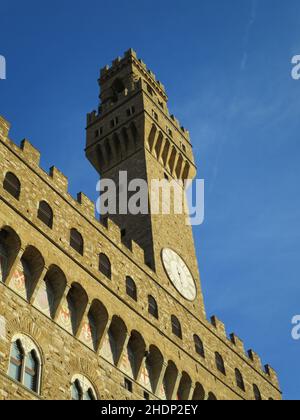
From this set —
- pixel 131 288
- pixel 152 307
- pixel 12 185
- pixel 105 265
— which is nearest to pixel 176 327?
pixel 152 307

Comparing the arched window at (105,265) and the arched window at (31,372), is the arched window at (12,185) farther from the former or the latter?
the arched window at (31,372)

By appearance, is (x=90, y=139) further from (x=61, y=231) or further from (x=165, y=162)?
(x=61, y=231)

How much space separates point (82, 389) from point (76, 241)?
565 cm

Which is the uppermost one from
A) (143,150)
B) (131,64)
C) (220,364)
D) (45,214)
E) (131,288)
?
(131,64)

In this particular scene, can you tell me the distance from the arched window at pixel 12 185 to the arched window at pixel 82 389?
6349mm

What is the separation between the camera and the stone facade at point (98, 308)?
2017cm

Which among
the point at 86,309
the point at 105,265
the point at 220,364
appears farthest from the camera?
the point at 220,364

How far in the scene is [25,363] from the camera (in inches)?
752

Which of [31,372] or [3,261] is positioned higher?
[3,261]

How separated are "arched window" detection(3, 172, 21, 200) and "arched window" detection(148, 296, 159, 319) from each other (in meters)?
7.74

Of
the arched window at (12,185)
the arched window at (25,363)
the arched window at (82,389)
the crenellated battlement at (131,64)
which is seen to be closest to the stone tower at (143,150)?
the crenellated battlement at (131,64)

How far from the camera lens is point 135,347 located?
24.5 m

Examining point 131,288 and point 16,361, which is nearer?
point 16,361

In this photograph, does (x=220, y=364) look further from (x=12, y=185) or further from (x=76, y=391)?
(x=12, y=185)
